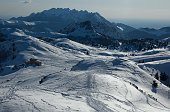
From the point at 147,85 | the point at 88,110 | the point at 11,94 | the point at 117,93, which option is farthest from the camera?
the point at 147,85

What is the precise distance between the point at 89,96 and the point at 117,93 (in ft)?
43.5

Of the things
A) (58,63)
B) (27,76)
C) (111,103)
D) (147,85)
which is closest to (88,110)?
Answer: (111,103)

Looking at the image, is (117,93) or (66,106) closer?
(66,106)

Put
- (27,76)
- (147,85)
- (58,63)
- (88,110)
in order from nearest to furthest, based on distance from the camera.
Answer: (88,110) < (147,85) < (27,76) < (58,63)

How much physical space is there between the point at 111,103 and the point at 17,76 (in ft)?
245

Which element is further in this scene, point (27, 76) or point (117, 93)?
point (27, 76)

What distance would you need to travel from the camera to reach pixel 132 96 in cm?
8825

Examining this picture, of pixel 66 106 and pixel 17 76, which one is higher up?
pixel 66 106

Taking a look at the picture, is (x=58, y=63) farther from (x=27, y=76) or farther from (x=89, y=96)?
(x=89, y=96)

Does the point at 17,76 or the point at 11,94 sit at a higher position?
the point at 11,94

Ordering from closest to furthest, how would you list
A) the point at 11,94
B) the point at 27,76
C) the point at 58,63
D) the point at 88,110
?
1. the point at 88,110
2. the point at 11,94
3. the point at 27,76
4. the point at 58,63

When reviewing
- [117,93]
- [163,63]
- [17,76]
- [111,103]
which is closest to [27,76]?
[17,76]

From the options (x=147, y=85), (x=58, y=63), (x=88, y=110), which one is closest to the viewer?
(x=88, y=110)

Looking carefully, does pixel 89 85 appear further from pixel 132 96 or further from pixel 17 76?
pixel 17 76
